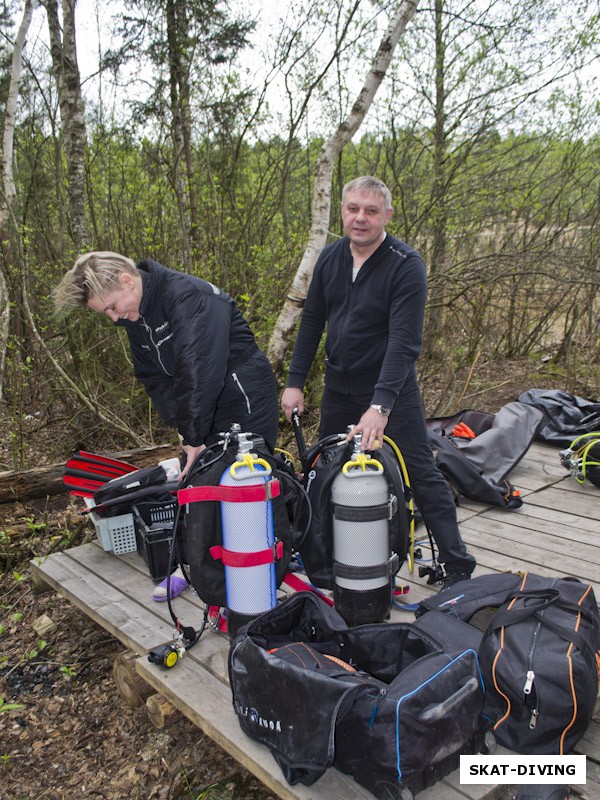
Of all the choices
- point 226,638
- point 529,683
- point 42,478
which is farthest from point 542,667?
point 42,478

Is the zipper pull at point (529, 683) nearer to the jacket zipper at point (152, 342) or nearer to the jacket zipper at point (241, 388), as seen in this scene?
the jacket zipper at point (241, 388)

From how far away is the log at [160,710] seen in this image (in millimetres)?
2477

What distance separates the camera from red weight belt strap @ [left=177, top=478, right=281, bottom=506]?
90.2 inches

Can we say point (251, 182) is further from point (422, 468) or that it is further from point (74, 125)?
point (422, 468)

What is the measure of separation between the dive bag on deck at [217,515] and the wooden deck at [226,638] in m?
0.33

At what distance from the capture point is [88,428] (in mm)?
5625

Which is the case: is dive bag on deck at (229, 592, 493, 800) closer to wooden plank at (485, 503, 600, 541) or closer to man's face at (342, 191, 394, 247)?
man's face at (342, 191, 394, 247)

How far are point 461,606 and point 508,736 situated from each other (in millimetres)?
535

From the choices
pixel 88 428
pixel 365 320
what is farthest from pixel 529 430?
pixel 88 428

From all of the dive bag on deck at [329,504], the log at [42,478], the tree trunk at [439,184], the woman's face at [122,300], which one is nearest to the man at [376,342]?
the dive bag on deck at [329,504]

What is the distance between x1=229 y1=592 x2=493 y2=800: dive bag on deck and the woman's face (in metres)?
1.49

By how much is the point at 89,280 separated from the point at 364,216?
1195mm

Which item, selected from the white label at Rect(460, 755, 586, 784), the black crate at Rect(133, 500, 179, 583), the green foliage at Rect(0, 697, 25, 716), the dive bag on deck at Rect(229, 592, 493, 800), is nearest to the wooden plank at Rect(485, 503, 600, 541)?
the white label at Rect(460, 755, 586, 784)

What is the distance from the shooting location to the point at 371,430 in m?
2.43
